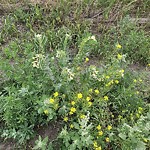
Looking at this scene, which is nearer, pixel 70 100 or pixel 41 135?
pixel 70 100

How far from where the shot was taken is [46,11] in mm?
4301

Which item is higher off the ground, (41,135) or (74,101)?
(74,101)

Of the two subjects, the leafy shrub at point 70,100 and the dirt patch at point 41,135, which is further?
the dirt patch at point 41,135

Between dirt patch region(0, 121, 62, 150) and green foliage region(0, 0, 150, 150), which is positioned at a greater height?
green foliage region(0, 0, 150, 150)

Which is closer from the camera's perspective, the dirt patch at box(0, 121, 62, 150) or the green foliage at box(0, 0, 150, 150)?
the green foliage at box(0, 0, 150, 150)

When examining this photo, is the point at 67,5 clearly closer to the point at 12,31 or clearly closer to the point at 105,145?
the point at 12,31

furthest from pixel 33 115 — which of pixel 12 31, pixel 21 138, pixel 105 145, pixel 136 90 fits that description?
pixel 12 31

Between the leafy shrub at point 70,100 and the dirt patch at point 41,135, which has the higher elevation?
the leafy shrub at point 70,100

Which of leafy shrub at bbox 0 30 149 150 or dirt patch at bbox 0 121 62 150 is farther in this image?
dirt patch at bbox 0 121 62 150

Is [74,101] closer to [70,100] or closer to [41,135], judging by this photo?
[70,100]

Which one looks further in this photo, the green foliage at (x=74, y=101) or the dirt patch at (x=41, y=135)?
the dirt patch at (x=41, y=135)

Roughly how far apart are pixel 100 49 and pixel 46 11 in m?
1.09

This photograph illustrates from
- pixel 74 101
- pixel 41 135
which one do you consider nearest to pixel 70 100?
pixel 74 101

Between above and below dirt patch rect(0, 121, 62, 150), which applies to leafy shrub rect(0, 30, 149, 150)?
above
